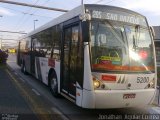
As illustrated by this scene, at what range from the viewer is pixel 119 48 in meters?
7.65

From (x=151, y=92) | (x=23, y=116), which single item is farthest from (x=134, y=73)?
(x=23, y=116)

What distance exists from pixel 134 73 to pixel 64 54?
2561 mm

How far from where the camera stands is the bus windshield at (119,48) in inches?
293

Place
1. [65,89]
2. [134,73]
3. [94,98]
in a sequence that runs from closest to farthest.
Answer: [94,98] < [134,73] < [65,89]

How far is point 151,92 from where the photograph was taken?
7930 millimetres

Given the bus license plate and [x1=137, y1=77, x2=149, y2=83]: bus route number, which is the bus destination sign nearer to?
[x1=137, y1=77, x2=149, y2=83]: bus route number

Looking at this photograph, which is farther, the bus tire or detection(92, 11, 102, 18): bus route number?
the bus tire

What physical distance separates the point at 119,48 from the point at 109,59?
44 centimetres

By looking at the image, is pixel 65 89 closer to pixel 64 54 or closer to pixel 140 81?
pixel 64 54

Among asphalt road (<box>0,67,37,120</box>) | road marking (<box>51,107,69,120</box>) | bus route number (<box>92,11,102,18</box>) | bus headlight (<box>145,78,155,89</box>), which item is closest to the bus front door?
road marking (<box>51,107,69,120</box>)

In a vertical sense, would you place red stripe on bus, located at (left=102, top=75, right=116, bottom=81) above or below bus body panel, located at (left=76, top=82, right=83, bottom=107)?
above

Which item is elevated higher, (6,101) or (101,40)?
(101,40)

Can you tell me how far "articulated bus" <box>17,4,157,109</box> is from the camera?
24.0 ft

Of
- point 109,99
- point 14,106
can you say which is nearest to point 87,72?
point 109,99
